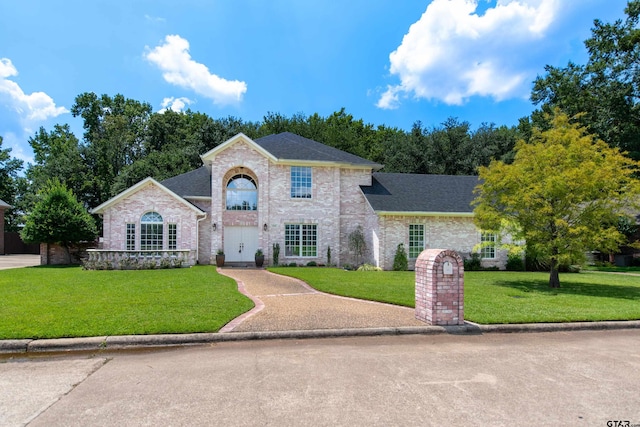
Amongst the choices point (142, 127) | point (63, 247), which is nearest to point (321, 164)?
point (63, 247)

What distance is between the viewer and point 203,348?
642 cm

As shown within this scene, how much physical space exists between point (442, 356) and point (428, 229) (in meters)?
16.5

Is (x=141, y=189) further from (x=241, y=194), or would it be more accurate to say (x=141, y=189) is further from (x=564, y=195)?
(x=564, y=195)

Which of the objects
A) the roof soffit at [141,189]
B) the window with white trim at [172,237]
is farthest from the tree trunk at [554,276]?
the window with white trim at [172,237]

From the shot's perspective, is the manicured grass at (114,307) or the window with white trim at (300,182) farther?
the window with white trim at (300,182)

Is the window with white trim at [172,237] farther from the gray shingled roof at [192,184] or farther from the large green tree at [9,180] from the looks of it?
the large green tree at [9,180]

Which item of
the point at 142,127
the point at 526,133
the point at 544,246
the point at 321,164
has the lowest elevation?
the point at 544,246

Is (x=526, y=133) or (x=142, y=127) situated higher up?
(x=142, y=127)

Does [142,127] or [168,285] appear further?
[142,127]

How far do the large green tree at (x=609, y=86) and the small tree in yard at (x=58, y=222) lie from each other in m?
35.2

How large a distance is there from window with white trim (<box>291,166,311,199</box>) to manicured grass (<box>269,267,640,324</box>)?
7306 mm

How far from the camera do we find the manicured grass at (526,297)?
867 cm

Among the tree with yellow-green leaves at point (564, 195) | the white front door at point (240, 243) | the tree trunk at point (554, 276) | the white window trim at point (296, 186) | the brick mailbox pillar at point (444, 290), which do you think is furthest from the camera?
the white window trim at point (296, 186)

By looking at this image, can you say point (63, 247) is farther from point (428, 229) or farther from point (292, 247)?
point (428, 229)
